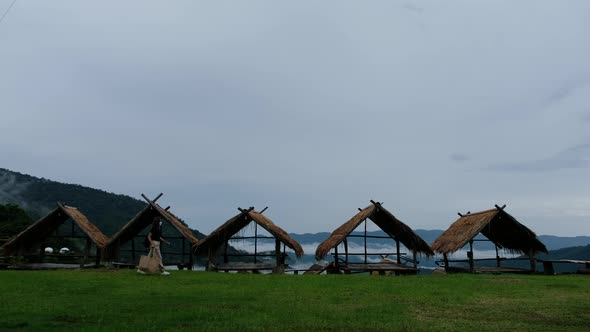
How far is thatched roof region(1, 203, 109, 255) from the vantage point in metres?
24.2

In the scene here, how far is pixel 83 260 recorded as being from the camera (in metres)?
24.4

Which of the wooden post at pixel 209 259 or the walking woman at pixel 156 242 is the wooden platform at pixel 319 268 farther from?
the walking woman at pixel 156 242

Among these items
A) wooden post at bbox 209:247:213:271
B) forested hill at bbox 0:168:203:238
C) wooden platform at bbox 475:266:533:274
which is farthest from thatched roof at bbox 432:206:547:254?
forested hill at bbox 0:168:203:238

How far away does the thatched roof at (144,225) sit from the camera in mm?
23328

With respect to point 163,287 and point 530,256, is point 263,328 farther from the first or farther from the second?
point 530,256

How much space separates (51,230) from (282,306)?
20817mm

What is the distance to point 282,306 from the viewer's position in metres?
9.44

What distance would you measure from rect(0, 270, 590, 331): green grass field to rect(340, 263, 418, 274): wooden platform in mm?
9271

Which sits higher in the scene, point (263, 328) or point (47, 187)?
point (47, 187)

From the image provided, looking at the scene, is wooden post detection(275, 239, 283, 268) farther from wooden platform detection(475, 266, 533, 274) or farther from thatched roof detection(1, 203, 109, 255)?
wooden platform detection(475, 266, 533, 274)

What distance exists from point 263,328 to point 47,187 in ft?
213

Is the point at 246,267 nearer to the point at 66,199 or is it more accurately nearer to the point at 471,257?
the point at 471,257

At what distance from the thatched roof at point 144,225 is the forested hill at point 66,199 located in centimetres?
3101

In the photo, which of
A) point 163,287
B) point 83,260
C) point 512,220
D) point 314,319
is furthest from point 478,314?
point 83,260
